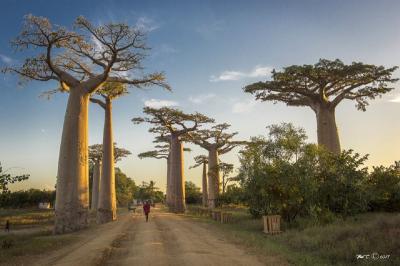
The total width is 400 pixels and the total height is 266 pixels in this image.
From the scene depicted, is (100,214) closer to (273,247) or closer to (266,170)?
(266,170)

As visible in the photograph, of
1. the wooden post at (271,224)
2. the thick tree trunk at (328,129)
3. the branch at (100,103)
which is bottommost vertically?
the wooden post at (271,224)

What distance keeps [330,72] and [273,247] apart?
44.7 feet

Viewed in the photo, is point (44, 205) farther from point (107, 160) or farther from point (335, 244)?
point (335, 244)

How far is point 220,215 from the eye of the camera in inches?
933

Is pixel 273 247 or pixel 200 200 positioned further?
pixel 200 200

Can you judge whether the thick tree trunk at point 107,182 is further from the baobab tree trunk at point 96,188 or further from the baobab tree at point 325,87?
the baobab tree trunk at point 96,188

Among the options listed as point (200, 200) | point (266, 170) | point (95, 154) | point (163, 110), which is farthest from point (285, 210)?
point (200, 200)

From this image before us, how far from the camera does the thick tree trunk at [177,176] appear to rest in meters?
37.7

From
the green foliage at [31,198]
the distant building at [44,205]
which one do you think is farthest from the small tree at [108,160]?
the green foliage at [31,198]

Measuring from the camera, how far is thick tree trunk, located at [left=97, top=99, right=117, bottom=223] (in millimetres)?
25914

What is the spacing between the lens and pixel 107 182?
2645 centimetres

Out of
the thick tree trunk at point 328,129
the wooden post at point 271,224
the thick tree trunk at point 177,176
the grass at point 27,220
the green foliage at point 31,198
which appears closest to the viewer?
the wooden post at point 271,224

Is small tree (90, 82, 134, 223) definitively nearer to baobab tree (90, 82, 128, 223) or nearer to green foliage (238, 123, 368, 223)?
baobab tree (90, 82, 128, 223)

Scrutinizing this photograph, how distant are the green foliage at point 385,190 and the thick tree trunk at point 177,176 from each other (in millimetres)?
21810
